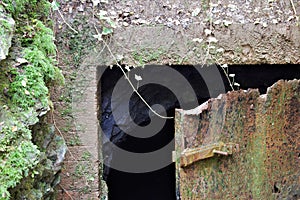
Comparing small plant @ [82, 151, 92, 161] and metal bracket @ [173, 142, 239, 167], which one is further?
small plant @ [82, 151, 92, 161]

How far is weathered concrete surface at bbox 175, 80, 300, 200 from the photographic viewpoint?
3.93 feet

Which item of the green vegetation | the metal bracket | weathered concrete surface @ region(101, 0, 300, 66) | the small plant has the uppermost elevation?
weathered concrete surface @ region(101, 0, 300, 66)

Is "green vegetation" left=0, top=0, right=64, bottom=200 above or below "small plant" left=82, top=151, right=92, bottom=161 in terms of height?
above

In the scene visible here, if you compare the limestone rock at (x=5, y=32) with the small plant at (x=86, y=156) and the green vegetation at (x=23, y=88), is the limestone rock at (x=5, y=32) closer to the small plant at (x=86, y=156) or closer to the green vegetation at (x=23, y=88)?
the green vegetation at (x=23, y=88)

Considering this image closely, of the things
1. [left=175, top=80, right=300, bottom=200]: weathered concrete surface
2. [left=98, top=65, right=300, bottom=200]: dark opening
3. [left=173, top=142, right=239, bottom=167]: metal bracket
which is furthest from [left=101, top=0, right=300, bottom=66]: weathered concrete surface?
[left=173, top=142, right=239, bottom=167]: metal bracket

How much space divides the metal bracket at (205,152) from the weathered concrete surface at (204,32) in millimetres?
479

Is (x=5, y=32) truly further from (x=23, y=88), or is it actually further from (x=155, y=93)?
(x=155, y=93)

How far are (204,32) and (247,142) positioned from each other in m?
0.52

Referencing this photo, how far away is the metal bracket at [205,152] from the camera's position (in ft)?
3.81

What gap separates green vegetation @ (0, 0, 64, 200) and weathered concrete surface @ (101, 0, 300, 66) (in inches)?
13.1

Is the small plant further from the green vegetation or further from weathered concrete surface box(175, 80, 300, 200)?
weathered concrete surface box(175, 80, 300, 200)

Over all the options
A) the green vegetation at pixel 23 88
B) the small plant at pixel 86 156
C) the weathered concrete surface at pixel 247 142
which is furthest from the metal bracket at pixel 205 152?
the small plant at pixel 86 156

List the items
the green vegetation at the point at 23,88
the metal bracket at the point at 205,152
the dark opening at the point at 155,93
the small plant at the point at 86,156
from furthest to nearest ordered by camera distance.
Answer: the dark opening at the point at 155,93
the small plant at the point at 86,156
the metal bracket at the point at 205,152
the green vegetation at the point at 23,88

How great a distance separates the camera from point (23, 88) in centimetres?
117
